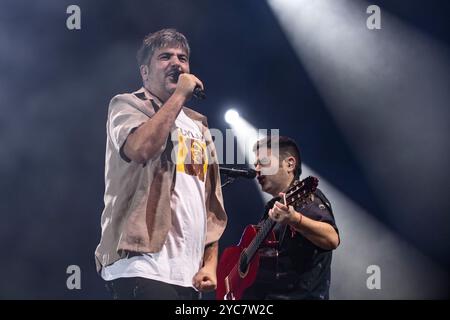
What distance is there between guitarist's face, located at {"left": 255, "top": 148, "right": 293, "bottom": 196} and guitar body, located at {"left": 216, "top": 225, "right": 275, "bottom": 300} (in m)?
0.26

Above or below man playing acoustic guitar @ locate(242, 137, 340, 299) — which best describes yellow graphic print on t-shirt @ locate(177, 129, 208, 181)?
above

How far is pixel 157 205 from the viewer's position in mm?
2471

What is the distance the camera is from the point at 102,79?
409 cm

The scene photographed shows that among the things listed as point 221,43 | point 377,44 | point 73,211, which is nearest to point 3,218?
point 73,211

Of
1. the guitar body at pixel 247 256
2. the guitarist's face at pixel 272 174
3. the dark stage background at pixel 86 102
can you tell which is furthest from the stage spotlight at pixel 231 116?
the guitar body at pixel 247 256

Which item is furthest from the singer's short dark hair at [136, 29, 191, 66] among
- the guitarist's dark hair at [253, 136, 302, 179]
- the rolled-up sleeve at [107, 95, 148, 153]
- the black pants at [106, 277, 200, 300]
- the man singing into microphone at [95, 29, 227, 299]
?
the black pants at [106, 277, 200, 300]

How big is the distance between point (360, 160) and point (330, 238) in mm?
1762

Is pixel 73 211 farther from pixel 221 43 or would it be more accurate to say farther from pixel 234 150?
pixel 221 43

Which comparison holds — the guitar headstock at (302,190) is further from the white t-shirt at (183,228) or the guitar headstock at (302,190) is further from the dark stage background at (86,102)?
the dark stage background at (86,102)

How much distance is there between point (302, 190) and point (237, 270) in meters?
0.72

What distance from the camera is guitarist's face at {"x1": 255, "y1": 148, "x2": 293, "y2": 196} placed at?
341 centimetres

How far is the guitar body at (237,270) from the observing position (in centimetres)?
316

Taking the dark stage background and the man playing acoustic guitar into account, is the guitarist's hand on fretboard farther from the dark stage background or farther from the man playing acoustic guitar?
the dark stage background

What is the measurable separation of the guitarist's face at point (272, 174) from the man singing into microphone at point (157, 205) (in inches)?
26.2
